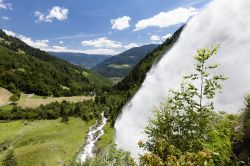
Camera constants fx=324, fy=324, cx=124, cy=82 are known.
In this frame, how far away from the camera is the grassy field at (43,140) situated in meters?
123

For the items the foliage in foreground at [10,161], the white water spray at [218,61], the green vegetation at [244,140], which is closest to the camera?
the green vegetation at [244,140]

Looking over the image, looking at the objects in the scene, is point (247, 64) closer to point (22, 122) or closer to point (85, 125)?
point (85, 125)

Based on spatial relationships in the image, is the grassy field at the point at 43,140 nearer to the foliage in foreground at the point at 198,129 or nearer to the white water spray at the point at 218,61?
the white water spray at the point at 218,61

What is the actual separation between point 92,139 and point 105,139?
771 cm

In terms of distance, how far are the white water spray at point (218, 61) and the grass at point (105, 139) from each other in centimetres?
4394

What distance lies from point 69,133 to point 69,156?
31988 mm

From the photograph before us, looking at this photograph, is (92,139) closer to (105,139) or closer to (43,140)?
(105,139)

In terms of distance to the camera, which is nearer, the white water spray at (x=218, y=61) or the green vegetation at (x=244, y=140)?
the green vegetation at (x=244, y=140)

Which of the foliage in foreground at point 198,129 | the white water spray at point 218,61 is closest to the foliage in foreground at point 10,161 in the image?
the white water spray at point 218,61

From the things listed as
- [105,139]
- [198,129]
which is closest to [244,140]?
[198,129]

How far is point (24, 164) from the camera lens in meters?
118

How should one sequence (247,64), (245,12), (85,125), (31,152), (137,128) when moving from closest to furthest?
(247,64), (245,12), (137,128), (31,152), (85,125)

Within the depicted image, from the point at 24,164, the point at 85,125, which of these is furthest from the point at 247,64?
the point at 85,125

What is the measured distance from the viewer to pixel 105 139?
151125 millimetres
